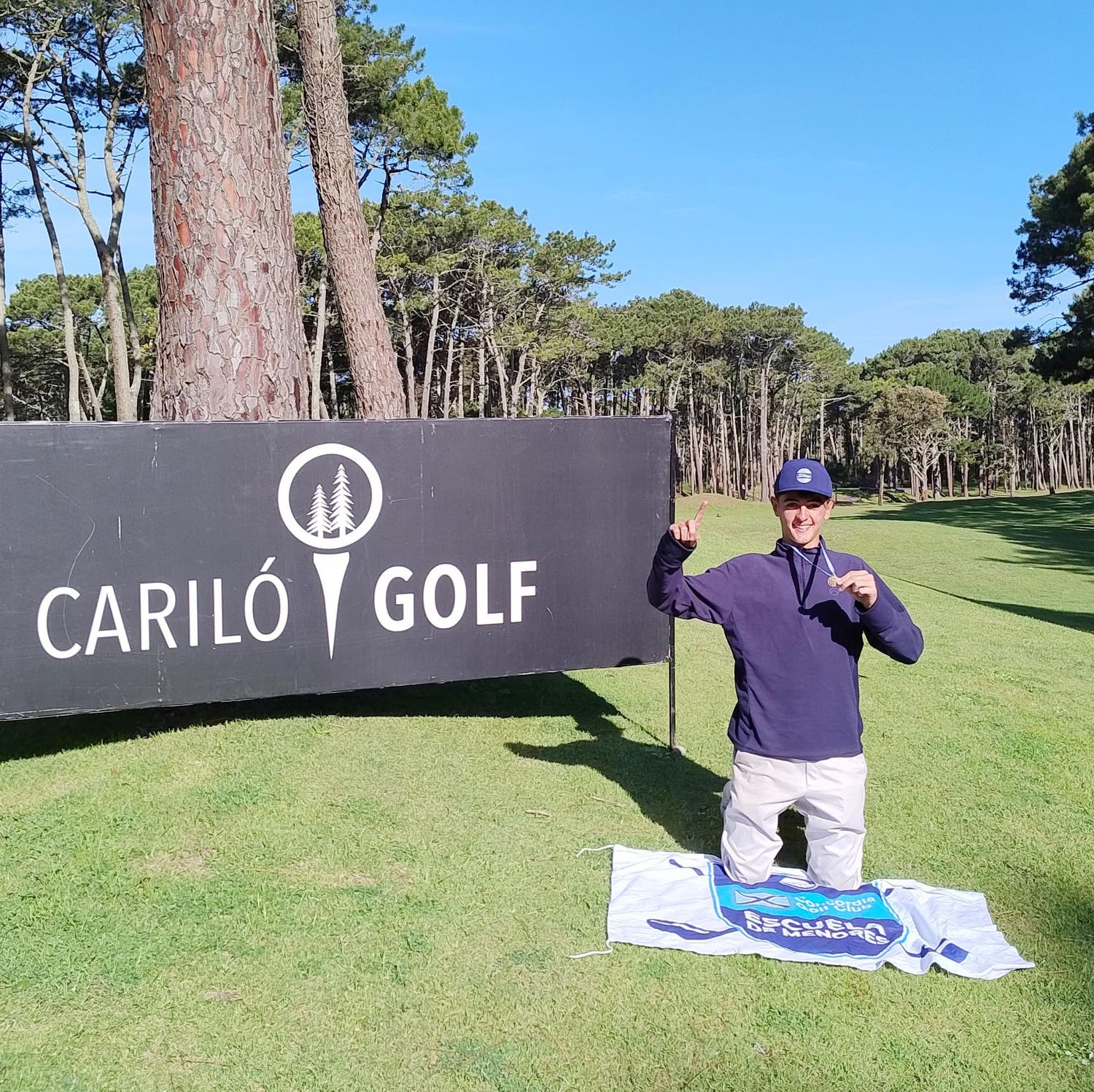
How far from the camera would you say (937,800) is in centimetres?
436

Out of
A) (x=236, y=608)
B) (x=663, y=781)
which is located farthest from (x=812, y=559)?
(x=236, y=608)

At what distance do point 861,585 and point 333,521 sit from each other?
264 centimetres

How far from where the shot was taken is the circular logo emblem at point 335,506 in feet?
15.0

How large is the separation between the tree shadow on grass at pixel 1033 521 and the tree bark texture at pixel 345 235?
13.8m

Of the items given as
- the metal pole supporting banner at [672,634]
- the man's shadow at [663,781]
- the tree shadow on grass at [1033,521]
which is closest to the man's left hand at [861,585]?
the man's shadow at [663,781]

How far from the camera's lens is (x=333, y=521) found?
468 centimetres

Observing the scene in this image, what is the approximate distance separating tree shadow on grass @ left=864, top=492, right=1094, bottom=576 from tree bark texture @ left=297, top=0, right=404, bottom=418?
13814mm

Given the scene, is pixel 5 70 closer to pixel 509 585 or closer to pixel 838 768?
pixel 509 585

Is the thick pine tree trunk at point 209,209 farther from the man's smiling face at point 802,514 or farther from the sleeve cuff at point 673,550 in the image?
the man's smiling face at point 802,514

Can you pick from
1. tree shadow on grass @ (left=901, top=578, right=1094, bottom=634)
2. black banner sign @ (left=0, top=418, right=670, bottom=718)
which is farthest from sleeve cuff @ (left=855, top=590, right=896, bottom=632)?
tree shadow on grass @ (left=901, top=578, right=1094, bottom=634)

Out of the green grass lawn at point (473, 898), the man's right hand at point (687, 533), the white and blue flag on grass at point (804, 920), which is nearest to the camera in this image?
the green grass lawn at point (473, 898)

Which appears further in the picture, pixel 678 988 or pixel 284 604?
pixel 284 604

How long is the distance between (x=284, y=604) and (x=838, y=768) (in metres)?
2.72

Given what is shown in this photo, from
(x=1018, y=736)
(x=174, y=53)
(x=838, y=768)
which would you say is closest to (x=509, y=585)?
(x=838, y=768)
